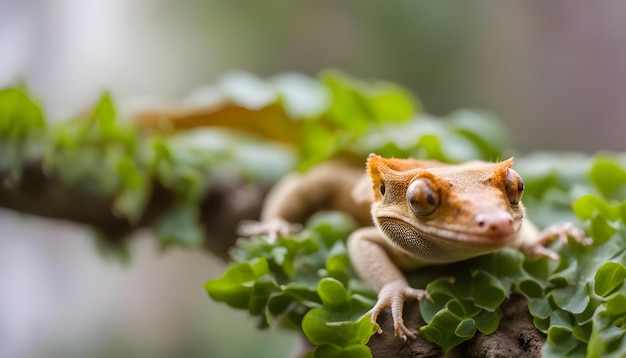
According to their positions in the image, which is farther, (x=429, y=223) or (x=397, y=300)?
(x=397, y=300)

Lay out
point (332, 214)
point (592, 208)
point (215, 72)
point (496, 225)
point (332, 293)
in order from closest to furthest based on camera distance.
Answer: point (496, 225) < point (332, 293) < point (592, 208) < point (332, 214) < point (215, 72)

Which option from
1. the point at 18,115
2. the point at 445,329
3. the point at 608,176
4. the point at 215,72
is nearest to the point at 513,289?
the point at 445,329

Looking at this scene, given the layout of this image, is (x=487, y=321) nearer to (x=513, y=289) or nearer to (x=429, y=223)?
(x=513, y=289)

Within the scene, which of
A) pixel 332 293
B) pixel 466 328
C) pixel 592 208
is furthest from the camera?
pixel 592 208

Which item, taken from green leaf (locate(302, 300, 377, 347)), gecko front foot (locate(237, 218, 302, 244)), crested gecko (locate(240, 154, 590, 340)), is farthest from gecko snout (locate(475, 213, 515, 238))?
gecko front foot (locate(237, 218, 302, 244))

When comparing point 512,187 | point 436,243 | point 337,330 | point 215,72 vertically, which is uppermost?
point 215,72

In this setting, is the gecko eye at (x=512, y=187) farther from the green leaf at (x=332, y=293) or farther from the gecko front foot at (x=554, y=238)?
the green leaf at (x=332, y=293)

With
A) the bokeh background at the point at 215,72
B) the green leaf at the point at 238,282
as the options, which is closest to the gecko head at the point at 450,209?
the green leaf at the point at 238,282
